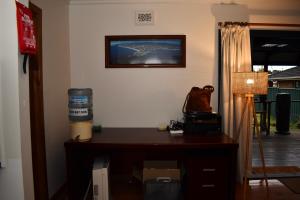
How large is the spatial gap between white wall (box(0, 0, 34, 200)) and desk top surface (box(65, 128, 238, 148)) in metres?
0.73

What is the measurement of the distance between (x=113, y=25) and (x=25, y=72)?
1575 mm

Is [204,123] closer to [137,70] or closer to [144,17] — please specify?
[137,70]

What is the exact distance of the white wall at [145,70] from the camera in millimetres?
2779

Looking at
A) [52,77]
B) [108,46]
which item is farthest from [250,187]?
[52,77]

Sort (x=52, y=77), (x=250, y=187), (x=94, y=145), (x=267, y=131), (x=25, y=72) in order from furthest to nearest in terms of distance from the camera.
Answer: (x=267, y=131)
(x=250, y=187)
(x=52, y=77)
(x=94, y=145)
(x=25, y=72)

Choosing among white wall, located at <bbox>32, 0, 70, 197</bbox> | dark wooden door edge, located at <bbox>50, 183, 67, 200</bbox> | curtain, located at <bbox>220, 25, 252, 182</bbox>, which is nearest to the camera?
white wall, located at <bbox>32, 0, 70, 197</bbox>

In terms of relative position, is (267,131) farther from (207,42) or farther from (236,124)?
(207,42)

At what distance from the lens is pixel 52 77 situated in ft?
7.80

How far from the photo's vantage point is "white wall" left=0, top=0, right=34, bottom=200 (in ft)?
4.42

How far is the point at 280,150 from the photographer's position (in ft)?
13.3

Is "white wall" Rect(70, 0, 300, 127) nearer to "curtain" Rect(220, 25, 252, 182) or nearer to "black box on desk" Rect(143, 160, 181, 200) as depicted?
"curtain" Rect(220, 25, 252, 182)

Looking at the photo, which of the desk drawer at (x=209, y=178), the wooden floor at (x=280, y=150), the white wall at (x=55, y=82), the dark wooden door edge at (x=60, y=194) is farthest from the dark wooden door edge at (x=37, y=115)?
the wooden floor at (x=280, y=150)

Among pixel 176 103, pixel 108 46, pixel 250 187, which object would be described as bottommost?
pixel 250 187

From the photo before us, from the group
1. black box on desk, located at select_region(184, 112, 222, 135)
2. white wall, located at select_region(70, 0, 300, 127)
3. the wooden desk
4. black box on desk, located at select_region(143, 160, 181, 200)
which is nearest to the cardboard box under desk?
black box on desk, located at select_region(143, 160, 181, 200)
